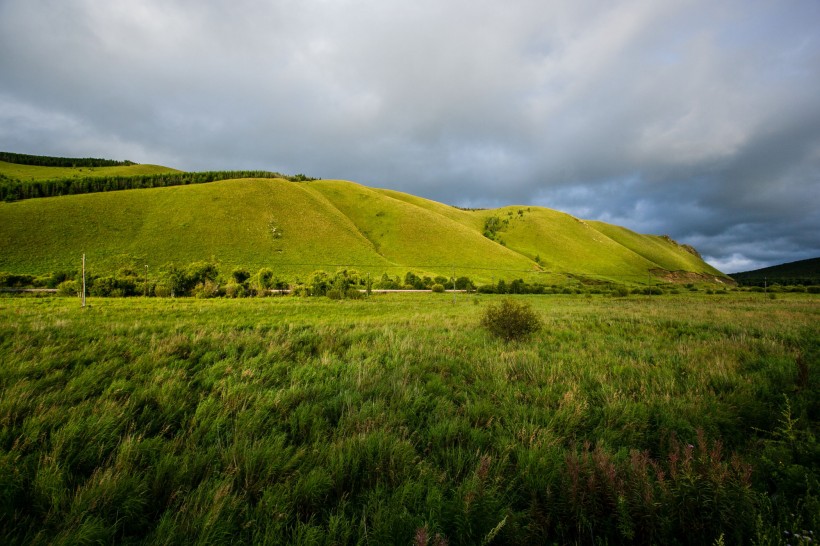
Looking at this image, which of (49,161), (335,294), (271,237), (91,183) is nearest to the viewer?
(335,294)

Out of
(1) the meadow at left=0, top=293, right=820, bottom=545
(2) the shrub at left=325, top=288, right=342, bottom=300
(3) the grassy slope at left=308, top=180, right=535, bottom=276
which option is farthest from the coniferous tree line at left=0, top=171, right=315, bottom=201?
(1) the meadow at left=0, top=293, right=820, bottom=545

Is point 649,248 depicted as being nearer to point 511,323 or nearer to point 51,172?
point 511,323

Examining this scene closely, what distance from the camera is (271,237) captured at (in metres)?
82.8

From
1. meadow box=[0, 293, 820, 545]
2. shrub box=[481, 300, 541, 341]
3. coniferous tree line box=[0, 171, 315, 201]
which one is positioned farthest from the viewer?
coniferous tree line box=[0, 171, 315, 201]

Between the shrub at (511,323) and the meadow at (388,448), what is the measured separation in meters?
4.34

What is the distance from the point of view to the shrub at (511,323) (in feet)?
41.4

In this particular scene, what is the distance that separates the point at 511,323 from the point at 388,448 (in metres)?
9.85

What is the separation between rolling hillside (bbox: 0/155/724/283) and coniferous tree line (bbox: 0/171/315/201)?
17.5m

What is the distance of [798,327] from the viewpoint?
48.6 ft

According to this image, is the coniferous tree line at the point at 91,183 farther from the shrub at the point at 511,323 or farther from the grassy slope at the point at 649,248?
the grassy slope at the point at 649,248

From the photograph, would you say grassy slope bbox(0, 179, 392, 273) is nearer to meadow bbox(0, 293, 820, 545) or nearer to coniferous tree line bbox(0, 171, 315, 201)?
coniferous tree line bbox(0, 171, 315, 201)

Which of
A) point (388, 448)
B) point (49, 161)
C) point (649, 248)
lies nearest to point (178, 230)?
point (388, 448)

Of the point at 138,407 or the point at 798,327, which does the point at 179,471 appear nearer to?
the point at 138,407

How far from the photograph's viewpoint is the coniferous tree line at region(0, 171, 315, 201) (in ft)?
298
